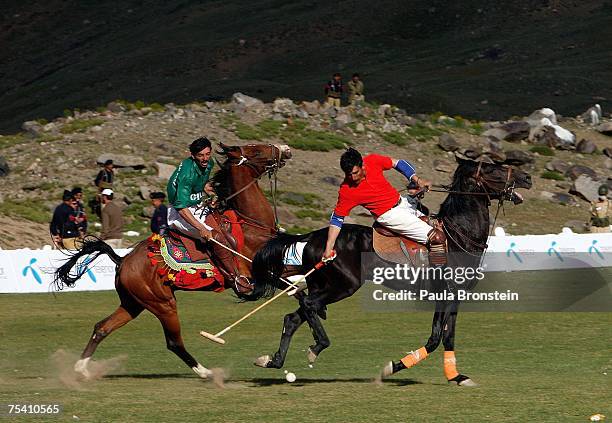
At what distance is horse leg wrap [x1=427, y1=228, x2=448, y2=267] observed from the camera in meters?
13.9

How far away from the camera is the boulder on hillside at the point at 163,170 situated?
3974 cm

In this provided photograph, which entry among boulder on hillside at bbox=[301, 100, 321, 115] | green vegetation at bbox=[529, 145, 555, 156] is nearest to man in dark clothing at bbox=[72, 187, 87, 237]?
boulder on hillside at bbox=[301, 100, 321, 115]

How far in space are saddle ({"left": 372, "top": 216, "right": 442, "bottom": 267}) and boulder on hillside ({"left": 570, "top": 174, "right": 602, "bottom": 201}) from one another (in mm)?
29862

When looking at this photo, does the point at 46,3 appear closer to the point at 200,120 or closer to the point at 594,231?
the point at 200,120

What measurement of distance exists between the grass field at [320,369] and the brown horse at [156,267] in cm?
55

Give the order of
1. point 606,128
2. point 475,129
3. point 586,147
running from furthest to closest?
point 606,128 < point 475,129 < point 586,147

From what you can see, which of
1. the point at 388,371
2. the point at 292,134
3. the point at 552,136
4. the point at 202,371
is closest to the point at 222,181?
the point at 202,371

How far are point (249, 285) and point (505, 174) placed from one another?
11.1 feet

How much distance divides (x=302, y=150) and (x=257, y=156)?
27684 millimetres

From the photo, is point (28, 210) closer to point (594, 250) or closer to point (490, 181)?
point (594, 250)

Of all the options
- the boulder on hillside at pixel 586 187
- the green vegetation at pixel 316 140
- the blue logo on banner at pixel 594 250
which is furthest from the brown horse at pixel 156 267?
the boulder on hillside at pixel 586 187

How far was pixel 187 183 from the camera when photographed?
Answer: 1467 cm

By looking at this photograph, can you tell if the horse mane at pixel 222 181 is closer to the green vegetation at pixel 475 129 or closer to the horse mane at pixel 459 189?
the horse mane at pixel 459 189

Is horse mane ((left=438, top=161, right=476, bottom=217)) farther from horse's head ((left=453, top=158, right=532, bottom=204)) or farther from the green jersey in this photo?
the green jersey
